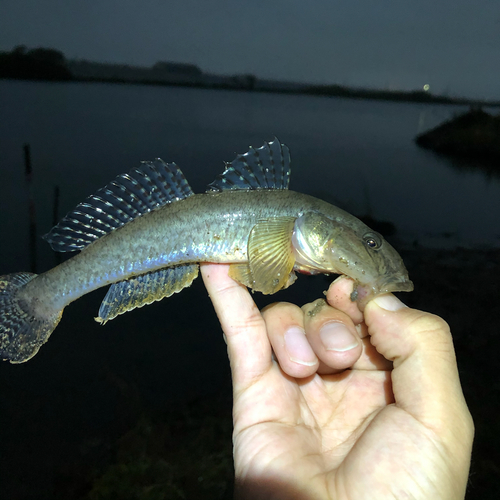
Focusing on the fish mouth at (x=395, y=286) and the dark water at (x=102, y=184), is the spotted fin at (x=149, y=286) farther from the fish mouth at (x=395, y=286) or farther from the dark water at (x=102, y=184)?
the dark water at (x=102, y=184)

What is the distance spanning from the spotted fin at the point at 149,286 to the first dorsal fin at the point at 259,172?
82 centimetres

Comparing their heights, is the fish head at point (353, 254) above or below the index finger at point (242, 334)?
above

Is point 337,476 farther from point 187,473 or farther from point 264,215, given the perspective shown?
point 187,473

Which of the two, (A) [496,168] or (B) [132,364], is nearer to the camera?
(B) [132,364]

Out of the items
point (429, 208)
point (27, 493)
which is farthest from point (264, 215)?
point (429, 208)

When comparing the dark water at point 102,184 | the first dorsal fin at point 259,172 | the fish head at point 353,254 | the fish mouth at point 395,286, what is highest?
the first dorsal fin at point 259,172

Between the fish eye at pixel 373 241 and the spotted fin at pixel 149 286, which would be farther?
the spotted fin at pixel 149 286

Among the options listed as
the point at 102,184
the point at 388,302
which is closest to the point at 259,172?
the point at 388,302

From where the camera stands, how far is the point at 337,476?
2.21 m

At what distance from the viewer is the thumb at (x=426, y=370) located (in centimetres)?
205

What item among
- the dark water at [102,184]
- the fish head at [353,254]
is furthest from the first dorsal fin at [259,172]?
the dark water at [102,184]

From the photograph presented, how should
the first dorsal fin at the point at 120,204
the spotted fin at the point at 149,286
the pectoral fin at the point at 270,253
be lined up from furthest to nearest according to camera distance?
1. the spotted fin at the point at 149,286
2. the first dorsal fin at the point at 120,204
3. the pectoral fin at the point at 270,253

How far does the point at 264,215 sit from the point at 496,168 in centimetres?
3643

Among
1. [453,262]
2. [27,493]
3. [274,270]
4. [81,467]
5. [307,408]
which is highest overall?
[274,270]
